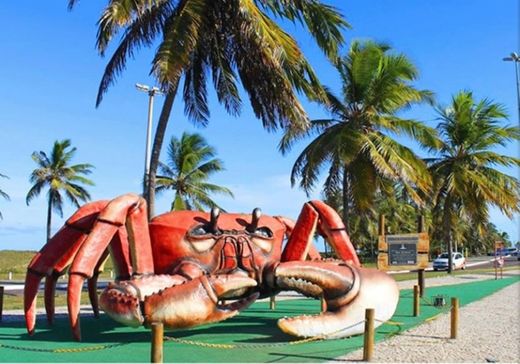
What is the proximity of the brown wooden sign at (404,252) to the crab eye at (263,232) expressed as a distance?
814 cm

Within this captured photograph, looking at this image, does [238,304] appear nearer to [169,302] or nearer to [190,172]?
[169,302]

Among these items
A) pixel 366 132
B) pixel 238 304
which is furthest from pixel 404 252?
pixel 238 304

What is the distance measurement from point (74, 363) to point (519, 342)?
282 inches

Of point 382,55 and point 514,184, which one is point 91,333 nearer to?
point 382,55

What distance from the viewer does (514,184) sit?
84.4 feet

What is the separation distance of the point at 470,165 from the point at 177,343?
22.3 meters

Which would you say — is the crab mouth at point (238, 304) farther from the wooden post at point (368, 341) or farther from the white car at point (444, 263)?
the white car at point (444, 263)

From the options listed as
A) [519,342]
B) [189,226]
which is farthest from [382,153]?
[189,226]

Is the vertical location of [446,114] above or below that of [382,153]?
above

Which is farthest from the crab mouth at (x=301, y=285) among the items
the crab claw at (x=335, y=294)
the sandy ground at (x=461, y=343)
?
the sandy ground at (x=461, y=343)

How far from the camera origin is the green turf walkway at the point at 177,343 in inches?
303

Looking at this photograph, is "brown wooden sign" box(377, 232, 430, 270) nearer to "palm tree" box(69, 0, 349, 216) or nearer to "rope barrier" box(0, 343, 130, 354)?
"palm tree" box(69, 0, 349, 216)

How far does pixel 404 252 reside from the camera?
16656mm

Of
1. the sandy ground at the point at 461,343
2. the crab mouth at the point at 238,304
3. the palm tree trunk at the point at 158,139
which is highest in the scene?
the palm tree trunk at the point at 158,139
